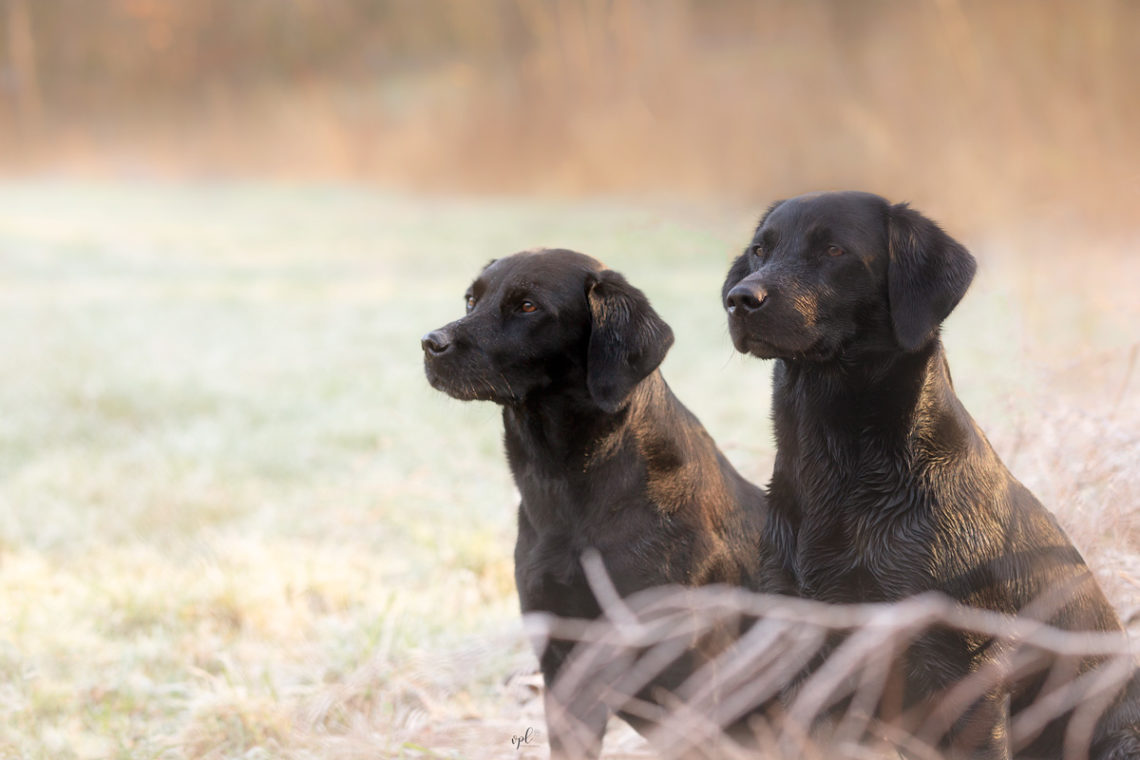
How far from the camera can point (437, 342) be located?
284 centimetres

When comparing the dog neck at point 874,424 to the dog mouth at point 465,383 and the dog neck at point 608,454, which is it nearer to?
the dog neck at point 608,454

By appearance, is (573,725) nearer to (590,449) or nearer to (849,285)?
(590,449)

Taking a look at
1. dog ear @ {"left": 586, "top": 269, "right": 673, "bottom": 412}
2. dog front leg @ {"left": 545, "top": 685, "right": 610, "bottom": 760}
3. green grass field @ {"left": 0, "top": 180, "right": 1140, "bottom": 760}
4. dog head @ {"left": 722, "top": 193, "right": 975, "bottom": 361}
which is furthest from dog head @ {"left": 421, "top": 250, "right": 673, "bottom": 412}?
dog front leg @ {"left": 545, "top": 685, "right": 610, "bottom": 760}

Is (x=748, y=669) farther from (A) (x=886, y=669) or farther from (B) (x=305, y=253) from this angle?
(B) (x=305, y=253)

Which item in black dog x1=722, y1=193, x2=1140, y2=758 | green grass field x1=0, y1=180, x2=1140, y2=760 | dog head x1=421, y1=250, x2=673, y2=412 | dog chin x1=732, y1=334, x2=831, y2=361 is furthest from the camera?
green grass field x1=0, y1=180, x2=1140, y2=760

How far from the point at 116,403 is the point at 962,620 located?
22.8ft

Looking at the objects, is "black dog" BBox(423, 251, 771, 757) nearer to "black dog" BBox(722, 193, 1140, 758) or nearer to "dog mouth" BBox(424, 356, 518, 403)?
"dog mouth" BBox(424, 356, 518, 403)

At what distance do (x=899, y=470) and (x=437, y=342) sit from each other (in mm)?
1273

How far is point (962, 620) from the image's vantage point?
2.11 meters

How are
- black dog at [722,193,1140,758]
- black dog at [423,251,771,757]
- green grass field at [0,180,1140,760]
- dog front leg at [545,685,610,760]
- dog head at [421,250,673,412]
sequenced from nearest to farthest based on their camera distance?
1. black dog at [722,193,1140,758]
2. dog front leg at [545,685,610,760]
3. black dog at [423,251,771,757]
4. dog head at [421,250,673,412]
5. green grass field at [0,180,1140,760]

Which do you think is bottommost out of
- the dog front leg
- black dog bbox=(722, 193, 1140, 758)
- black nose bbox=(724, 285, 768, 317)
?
the dog front leg

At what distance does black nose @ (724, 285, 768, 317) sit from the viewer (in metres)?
2.26

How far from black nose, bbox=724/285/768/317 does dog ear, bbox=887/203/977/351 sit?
0.30 m

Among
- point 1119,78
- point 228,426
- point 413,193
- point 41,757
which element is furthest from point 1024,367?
point 413,193
